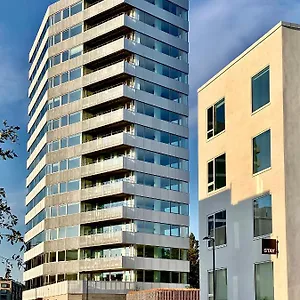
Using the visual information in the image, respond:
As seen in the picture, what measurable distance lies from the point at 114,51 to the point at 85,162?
532 inches

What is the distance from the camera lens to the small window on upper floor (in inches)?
1180

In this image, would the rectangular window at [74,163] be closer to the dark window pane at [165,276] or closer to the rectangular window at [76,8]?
the dark window pane at [165,276]

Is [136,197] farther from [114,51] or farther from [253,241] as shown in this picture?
[253,241]

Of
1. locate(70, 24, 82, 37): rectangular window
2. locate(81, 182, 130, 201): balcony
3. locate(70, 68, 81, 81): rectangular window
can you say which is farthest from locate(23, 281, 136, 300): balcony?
locate(70, 24, 82, 37): rectangular window

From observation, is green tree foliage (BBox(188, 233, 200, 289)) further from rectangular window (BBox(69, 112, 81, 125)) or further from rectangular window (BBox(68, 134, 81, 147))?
rectangular window (BBox(69, 112, 81, 125))

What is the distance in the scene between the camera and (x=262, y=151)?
85.1ft

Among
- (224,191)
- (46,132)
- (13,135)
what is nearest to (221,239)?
(224,191)

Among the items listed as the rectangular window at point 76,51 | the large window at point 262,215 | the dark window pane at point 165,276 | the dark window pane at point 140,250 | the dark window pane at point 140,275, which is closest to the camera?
the large window at point 262,215

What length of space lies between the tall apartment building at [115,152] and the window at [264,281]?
50.1 meters

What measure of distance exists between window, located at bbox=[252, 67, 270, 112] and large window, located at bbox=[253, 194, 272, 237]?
3648 mm

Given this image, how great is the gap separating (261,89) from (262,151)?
2.41 meters

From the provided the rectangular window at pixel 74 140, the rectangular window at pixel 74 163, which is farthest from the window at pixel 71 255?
the rectangular window at pixel 74 140

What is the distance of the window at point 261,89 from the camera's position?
25734mm

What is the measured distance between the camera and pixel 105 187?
3056 inches
